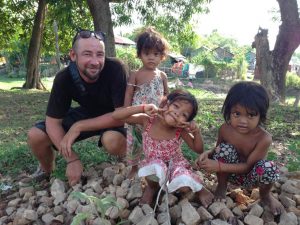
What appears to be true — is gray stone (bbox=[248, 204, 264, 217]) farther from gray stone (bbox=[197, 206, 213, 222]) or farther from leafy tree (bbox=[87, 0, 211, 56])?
leafy tree (bbox=[87, 0, 211, 56])

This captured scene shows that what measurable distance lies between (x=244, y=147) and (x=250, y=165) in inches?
5.1

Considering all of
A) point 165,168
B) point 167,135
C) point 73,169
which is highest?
point 167,135

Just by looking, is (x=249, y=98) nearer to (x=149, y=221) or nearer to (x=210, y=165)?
(x=210, y=165)

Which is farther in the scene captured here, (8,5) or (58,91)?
(8,5)

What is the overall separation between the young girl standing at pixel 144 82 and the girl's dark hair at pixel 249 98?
88 centimetres

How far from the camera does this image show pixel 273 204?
2252mm

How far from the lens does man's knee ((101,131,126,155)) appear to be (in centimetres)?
284

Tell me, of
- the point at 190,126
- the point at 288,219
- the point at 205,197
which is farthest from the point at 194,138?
the point at 288,219

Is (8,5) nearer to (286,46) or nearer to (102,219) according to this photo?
(286,46)

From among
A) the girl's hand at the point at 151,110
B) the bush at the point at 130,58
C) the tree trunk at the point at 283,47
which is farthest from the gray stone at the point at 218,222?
the bush at the point at 130,58

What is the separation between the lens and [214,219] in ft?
6.92

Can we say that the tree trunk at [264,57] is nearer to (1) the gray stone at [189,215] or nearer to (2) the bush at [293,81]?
(1) the gray stone at [189,215]

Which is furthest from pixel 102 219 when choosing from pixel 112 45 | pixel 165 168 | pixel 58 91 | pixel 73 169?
pixel 112 45

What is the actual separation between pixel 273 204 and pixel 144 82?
138 centimetres
